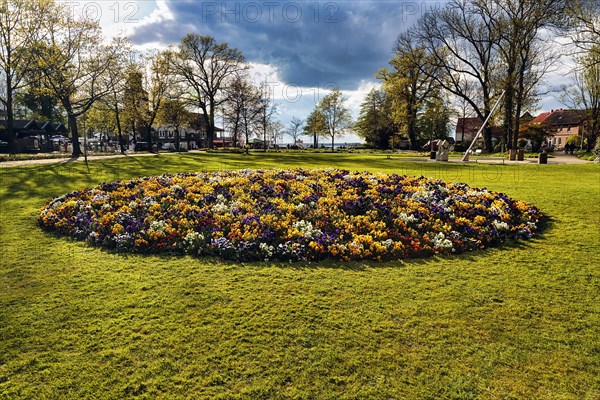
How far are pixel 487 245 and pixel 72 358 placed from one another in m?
7.19

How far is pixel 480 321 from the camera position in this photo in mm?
4383

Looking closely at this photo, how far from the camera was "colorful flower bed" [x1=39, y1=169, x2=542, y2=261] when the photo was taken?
22.3 ft

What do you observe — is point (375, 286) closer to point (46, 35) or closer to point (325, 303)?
point (325, 303)

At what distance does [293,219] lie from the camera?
804 centimetres

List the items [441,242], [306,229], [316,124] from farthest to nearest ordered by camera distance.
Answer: [316,124]
[306,229]
[441,242]

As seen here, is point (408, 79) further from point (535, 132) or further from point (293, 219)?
point (293, 219)

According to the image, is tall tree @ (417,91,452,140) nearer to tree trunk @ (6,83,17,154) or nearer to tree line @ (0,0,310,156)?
tree line @ (0,0,310,156)

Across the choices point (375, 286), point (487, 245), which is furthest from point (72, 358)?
point (487, 245)

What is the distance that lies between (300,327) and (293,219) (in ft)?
13.0

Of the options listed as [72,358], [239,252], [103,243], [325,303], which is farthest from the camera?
[103,243]

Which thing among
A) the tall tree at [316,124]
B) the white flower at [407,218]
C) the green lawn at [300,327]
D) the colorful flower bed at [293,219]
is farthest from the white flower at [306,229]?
the tall tree at [316,124]

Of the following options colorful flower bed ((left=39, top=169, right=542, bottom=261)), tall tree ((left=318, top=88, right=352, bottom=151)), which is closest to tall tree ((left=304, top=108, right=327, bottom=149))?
tall tree ((left=318, top=88, right=352, bottom=151))

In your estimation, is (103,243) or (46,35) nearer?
(103,243)

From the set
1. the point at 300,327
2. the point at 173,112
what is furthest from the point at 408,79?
the point at 300,327
